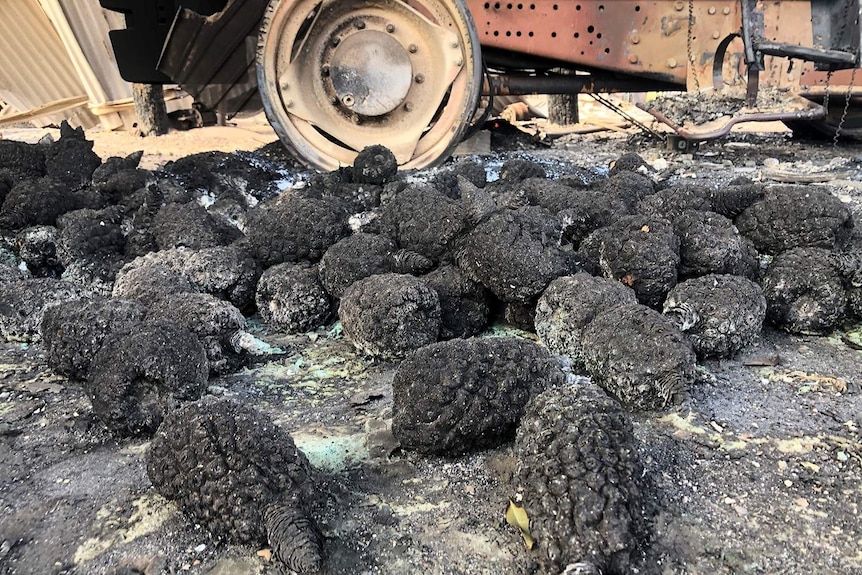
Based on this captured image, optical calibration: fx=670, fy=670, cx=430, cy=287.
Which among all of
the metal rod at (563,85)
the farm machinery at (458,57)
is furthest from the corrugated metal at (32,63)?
the metal rod at (563,85)

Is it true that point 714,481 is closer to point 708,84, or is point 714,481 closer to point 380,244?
point 380,244

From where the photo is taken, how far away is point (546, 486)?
52.2 inches

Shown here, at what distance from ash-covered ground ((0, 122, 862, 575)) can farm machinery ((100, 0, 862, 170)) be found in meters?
1.00

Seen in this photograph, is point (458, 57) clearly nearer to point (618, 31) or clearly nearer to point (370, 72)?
point (370, 72)

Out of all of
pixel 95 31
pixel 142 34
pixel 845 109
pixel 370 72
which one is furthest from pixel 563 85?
pixel 95 31

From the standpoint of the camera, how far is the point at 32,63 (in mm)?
8789

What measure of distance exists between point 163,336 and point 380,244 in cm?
96

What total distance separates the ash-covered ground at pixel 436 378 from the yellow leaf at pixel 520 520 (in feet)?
0.07

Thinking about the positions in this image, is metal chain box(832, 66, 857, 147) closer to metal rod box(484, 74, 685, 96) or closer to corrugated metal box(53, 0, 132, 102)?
metal rod box(484, 74, 685, 96)

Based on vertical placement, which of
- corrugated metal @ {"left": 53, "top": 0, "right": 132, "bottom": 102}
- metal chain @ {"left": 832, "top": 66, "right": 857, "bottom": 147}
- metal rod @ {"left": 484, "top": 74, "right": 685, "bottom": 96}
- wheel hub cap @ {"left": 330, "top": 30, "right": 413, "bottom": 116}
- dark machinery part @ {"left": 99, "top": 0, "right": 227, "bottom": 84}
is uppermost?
corrugated metal @ {"left": 53, "top": 0, "right": 132, "bottom": 102}

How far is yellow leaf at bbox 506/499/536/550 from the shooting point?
4.39ft

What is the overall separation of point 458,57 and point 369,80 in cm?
60

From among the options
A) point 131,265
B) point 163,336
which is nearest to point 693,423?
point 163,336

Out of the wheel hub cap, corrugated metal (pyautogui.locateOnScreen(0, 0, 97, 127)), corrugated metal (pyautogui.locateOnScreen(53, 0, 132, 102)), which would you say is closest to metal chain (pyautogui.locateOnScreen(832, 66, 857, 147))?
the wheel hub cap
